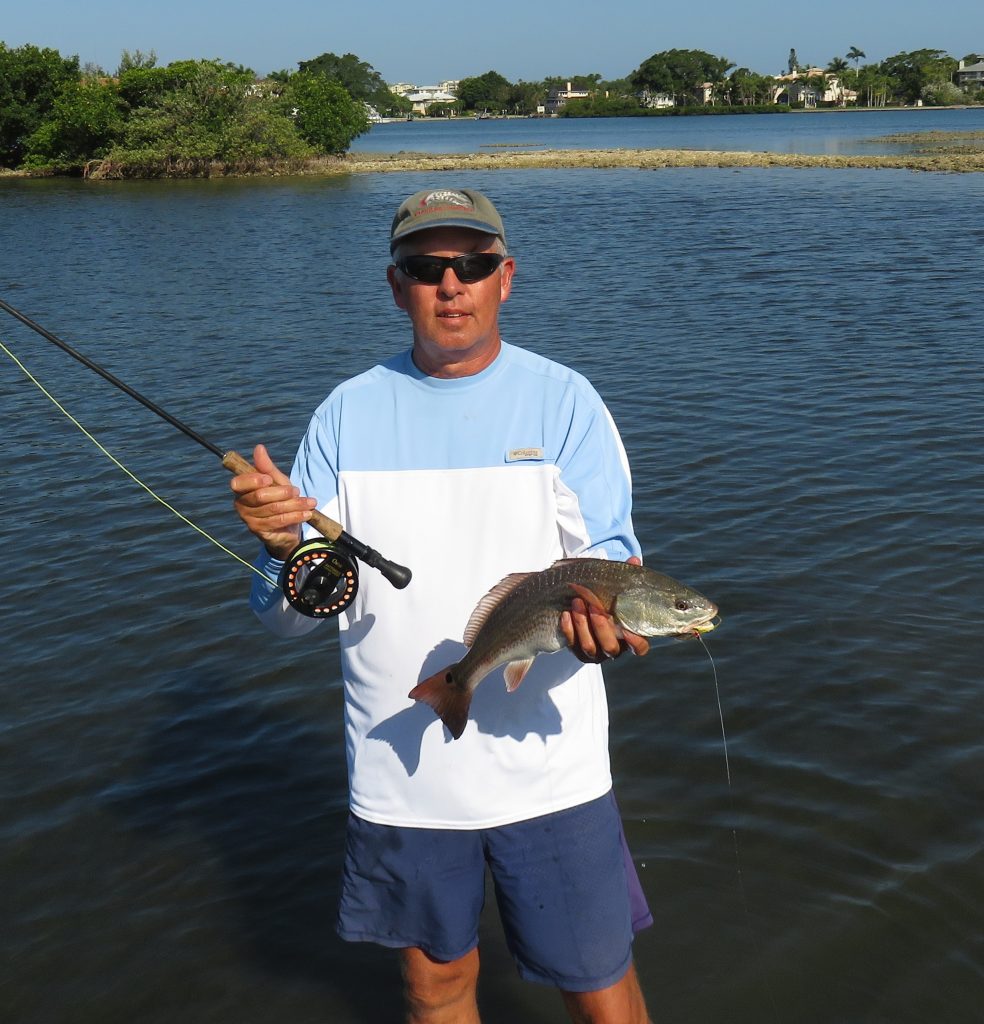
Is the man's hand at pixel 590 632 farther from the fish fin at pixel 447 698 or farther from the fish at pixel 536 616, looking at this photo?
the fish fin at pixel 447 698

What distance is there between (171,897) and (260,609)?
262cm

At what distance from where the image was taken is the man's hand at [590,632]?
3.08m

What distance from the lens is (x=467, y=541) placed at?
335cm

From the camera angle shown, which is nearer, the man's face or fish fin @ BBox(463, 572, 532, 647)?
fish fin @ BBox(463, 572, 532, 647)

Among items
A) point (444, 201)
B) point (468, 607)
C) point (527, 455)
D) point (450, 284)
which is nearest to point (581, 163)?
point (444, 201)

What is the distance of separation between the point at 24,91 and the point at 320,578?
81.6 m

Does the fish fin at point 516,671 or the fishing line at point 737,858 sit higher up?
the fish fin at point 516,671

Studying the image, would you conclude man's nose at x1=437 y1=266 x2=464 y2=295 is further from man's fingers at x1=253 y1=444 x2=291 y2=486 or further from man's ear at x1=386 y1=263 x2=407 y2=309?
man's fingers at x1=253 y1=444 x2=291 y2=486

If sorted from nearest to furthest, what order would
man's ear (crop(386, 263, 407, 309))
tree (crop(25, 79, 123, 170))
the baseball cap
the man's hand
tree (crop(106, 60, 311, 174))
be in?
the man's hand < the baseball cap < man's ear (crop(386, 263, 407, 309)) < tree (crop(106, 60, 311, 174)) < tree (crop(25, 79, 123, 170))

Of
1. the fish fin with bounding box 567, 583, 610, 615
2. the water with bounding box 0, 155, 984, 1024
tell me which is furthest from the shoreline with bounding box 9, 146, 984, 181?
the fish fin with bounding box 567, 583, 610, 615

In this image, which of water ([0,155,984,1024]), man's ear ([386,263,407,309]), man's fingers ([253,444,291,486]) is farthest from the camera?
water ([0,155,984,1024])

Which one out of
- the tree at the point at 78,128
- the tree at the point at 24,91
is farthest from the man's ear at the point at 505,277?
the tree at the point at 24,91

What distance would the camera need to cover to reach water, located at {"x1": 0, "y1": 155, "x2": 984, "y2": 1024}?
4.96m

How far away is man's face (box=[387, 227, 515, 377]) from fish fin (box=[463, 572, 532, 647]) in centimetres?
65
